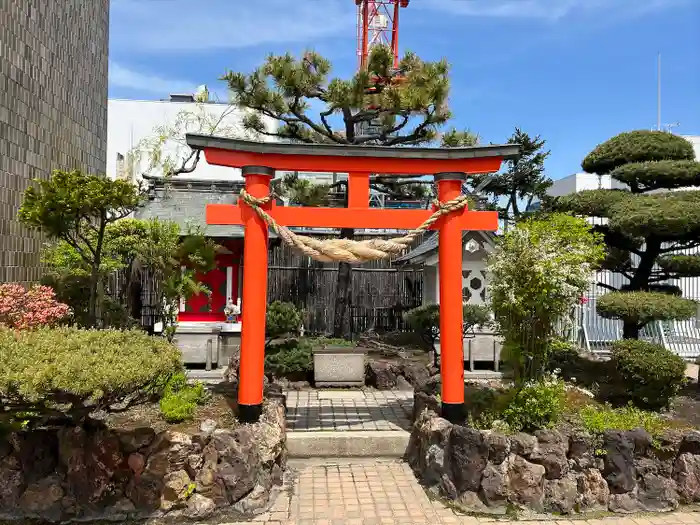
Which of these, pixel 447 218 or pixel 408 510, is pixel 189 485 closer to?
pixel 408 510

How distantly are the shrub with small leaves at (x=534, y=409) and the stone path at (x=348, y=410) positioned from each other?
200 centimetres

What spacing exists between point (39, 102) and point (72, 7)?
2.72 meters

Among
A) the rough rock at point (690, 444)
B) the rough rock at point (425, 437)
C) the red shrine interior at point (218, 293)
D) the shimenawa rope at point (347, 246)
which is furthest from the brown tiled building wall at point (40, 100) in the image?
the rough rock at point (690, 444)

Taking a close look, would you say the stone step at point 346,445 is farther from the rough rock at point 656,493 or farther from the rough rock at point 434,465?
the rough rock at point 656,493

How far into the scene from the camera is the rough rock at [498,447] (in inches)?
202

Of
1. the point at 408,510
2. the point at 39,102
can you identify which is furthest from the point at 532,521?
the point at 39,102

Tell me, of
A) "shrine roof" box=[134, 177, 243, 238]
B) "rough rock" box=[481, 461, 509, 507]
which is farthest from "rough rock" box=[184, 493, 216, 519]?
"shrine roof" box=[134, 177, 243, 238]

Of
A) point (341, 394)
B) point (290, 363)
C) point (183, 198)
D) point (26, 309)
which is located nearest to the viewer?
point (26, 309)

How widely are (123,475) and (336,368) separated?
5.17 metres

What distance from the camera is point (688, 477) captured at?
527 cm

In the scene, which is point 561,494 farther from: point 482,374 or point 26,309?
point 26,309

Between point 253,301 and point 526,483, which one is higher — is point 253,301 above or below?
above

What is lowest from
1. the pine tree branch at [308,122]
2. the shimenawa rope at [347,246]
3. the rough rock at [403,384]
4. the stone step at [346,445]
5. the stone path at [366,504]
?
the stone path at [366,504]

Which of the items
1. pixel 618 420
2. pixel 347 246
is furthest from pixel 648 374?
pixel 347 246
